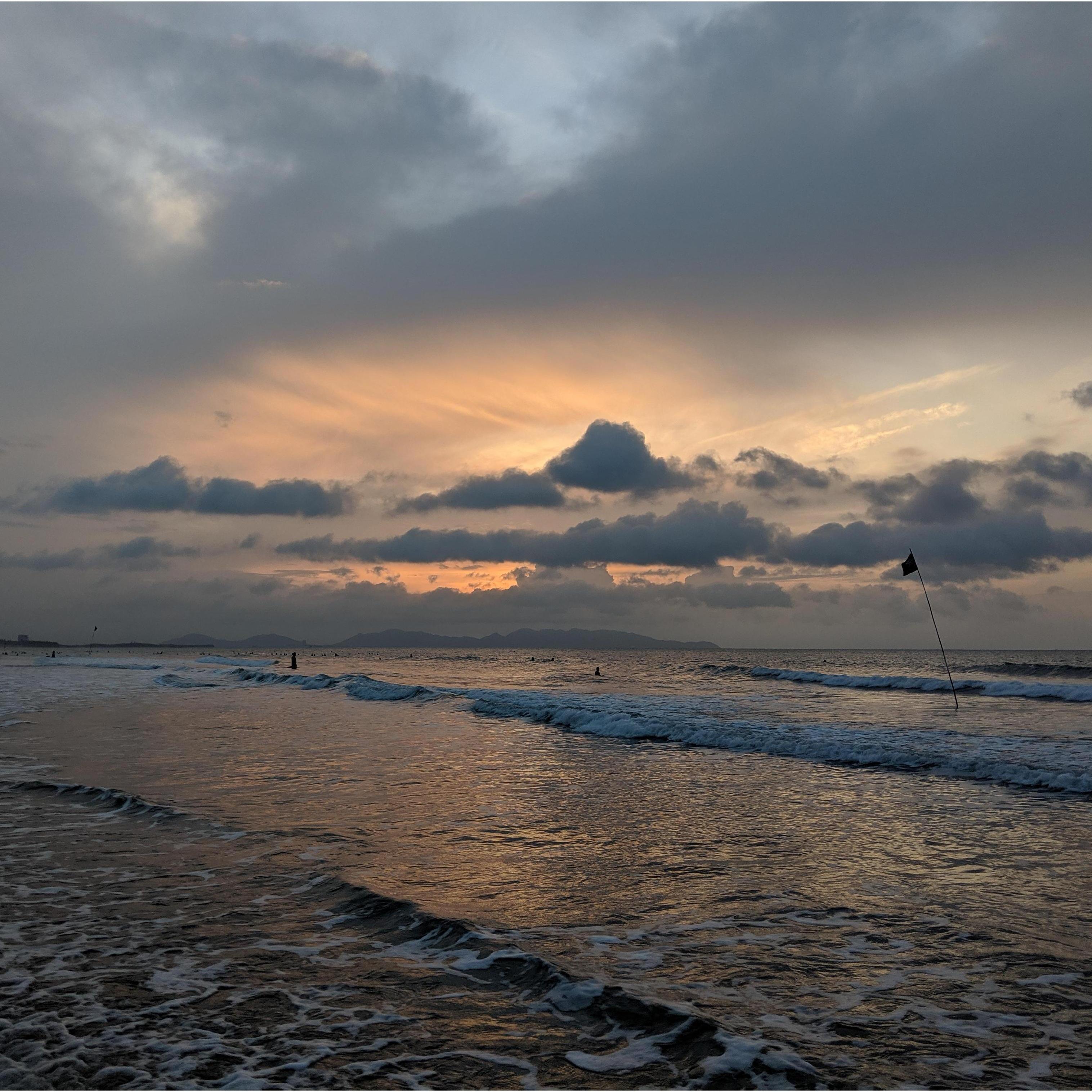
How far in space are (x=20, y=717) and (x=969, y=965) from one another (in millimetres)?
32682

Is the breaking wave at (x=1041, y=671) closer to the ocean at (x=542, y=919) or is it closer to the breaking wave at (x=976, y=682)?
the breaking wave at (x=976, y=682)

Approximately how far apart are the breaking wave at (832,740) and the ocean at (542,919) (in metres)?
0.26

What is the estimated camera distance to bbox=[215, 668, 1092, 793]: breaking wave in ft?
60.1

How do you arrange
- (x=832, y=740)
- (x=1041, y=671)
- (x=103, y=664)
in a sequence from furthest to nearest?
(x=103, y=664), (x=1041, y=671), (x=832, y=740)

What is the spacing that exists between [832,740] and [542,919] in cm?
1792

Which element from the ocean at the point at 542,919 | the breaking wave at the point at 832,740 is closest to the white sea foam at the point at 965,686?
the breaking wave at the point at 832,740

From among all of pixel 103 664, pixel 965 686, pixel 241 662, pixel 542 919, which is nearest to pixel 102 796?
pixel 542 919

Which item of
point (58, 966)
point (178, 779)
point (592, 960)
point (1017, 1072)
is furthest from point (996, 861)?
point (178, 779)

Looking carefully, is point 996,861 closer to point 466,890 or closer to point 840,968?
point 840,968

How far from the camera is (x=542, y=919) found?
330 inches

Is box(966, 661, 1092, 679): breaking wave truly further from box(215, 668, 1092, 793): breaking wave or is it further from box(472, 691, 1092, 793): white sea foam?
box(472, 691, 1092, 793): white sea foam

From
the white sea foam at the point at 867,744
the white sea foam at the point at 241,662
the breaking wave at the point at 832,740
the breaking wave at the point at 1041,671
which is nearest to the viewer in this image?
the white sea foam at the point at 867,744

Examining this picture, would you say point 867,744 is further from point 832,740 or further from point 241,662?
point 241,662

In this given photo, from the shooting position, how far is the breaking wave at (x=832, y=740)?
721 inches
